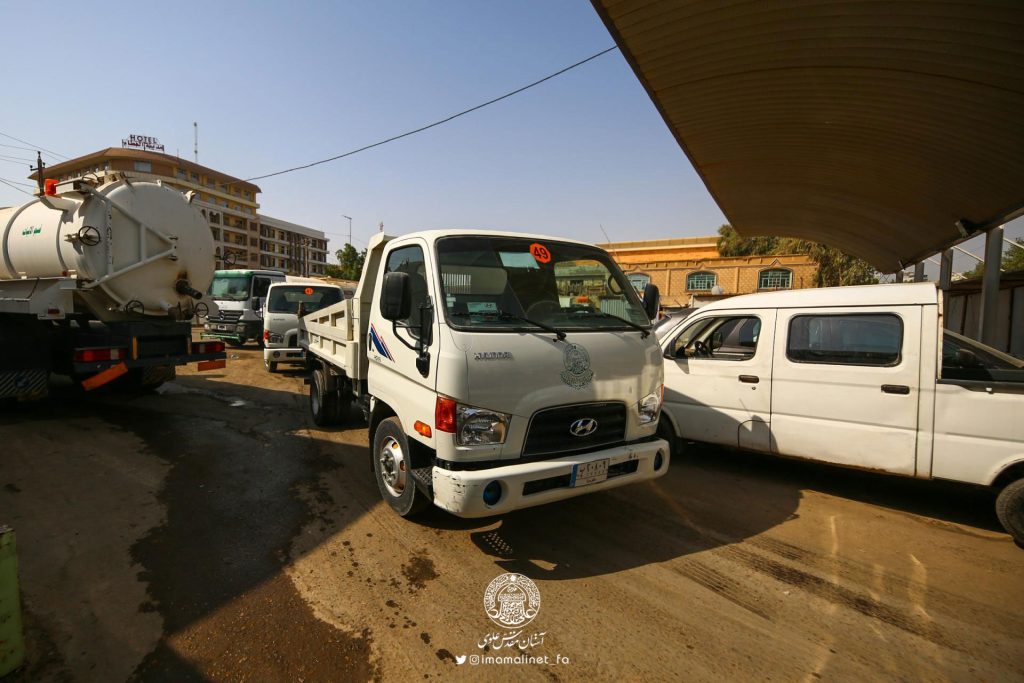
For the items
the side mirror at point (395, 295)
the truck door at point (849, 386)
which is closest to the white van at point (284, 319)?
the side mirror at point (395, 295)

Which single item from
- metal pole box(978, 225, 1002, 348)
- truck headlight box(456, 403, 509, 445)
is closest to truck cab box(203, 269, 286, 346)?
truck headlight box(456, 403, 509, 445)

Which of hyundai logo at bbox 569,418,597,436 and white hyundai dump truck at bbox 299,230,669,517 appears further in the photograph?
hyundai logo at bbox 569,418,597,436

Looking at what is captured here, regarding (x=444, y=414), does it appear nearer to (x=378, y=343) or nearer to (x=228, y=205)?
(x=378, y=343)

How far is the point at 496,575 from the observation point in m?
3.16

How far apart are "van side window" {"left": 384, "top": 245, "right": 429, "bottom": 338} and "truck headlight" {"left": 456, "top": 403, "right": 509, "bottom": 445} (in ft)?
2.51

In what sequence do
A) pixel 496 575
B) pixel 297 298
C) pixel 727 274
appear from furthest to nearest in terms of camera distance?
pixel 727 274 < pixel 297 298 < pixel 496 575

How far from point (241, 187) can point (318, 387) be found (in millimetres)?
85735

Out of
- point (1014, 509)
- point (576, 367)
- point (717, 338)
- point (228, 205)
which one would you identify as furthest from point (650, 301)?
point (228, 205)

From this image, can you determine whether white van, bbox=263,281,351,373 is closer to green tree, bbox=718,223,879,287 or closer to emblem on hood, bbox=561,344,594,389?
emblem on hood, bbox=561,344,594,389

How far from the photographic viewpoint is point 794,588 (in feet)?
10.2

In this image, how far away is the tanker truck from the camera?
20.0ft

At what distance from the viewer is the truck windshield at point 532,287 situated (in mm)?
3363

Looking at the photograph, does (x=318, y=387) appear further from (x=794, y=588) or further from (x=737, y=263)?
(x=737, y=263)

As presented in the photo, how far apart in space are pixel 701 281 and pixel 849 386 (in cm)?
3053
